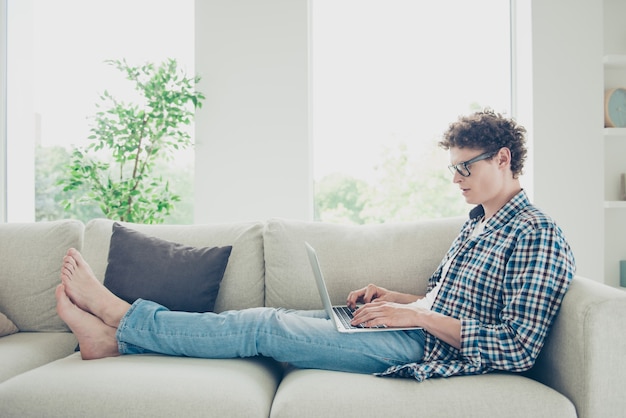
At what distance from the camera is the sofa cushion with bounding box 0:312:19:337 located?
6.86 ft

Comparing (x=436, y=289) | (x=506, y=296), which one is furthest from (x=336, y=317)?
(x=506, y=296)

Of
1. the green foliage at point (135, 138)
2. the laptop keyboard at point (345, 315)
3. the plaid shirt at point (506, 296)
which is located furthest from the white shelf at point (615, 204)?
the green foliage at point (135, 138)

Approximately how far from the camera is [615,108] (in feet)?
10.3

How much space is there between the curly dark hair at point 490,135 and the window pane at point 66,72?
1.98 metres

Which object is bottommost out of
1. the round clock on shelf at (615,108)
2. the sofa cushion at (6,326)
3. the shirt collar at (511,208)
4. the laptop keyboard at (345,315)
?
the sofa cushion at (6,326)

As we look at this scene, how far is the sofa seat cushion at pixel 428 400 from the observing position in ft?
4.64

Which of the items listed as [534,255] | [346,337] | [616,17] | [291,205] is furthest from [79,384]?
[616,17]

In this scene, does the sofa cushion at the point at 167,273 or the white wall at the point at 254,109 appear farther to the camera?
the white wall at the point at 254,109

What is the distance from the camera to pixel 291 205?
3088 millimetres

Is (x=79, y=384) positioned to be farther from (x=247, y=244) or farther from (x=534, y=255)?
(x=534, y=255)

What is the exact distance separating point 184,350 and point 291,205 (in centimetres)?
145

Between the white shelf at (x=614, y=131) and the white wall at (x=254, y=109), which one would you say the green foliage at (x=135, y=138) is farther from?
the white shelf at (x=614, y=131)

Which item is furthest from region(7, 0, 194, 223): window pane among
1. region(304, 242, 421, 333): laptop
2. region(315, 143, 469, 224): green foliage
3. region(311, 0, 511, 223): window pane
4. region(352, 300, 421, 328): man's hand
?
region(352, 300, 421, 328): man's hand

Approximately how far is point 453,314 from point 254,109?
1.84 metres
